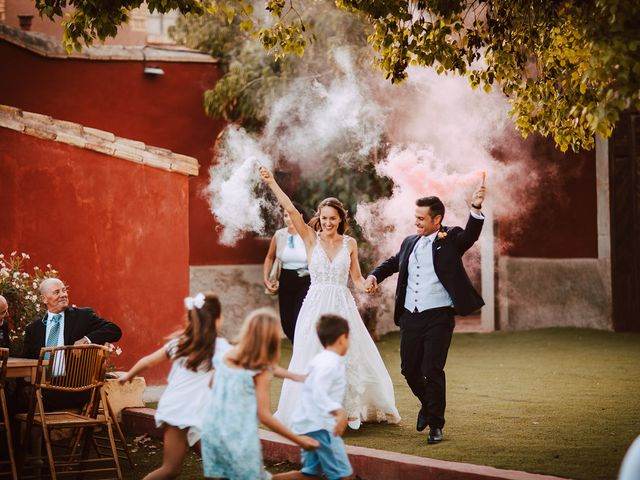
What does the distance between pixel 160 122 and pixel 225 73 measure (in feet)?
4.73

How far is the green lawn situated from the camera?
744cm

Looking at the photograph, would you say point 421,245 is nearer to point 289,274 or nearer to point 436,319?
point 436,319

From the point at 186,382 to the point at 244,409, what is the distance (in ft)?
1.79

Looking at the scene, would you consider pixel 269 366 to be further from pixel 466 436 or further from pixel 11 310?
pixel 11 310

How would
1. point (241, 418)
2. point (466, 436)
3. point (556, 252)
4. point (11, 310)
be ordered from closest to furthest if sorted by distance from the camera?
point (241, 418)
point (466, 436)
point (11, 310)
point (556, 252)

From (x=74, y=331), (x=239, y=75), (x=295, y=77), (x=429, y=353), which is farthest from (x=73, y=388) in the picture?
→ (x=239, y=75)

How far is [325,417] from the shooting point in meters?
5.87

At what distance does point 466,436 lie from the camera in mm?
8266

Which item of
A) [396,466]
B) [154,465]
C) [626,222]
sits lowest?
[154,465]

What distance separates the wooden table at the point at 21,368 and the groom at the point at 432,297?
276 cm

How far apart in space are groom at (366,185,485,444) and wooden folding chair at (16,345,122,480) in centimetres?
232

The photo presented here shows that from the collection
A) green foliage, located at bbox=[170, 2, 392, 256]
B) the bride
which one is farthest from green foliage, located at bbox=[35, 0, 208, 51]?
green foliage, located at bbox=[170, 2, 392, 256]

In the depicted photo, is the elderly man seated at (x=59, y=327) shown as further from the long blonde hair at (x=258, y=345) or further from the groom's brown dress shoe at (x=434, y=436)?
the long blonde hair at (x=258, y=345)

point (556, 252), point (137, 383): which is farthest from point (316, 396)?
point (556, 252)
